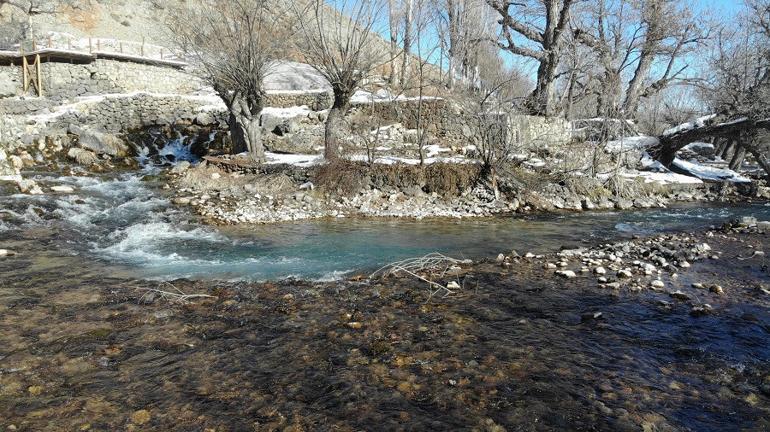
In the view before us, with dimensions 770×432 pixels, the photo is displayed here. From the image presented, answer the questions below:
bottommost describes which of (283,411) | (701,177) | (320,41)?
(283,411)

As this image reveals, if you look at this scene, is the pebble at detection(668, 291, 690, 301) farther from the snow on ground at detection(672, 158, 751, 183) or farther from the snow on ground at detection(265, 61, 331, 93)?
the snow on ground at detection(265, 61, 331, 93)

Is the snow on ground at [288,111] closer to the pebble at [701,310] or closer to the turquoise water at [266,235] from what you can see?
the turquoise water at [266,235]

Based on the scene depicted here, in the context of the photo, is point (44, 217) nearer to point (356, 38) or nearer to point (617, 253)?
point (356, 38)

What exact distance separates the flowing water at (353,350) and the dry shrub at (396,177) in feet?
19.7

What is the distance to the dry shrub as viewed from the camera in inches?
572

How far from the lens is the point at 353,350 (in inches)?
184

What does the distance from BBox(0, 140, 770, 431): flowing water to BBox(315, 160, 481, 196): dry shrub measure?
19.7 ft

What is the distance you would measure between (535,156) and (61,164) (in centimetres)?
1837

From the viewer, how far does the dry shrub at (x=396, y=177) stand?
572 inches

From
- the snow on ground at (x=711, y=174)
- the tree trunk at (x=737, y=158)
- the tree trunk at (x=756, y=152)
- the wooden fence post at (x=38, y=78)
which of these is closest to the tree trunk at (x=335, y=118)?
the snow on ground at (x=711, y=174)

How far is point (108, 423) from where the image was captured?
11.2 ft

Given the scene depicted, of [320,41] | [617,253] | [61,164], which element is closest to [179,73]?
[61,164]

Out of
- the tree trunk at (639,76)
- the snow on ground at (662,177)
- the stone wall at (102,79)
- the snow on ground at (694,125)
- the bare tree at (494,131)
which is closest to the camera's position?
the bare tree at (494,131)

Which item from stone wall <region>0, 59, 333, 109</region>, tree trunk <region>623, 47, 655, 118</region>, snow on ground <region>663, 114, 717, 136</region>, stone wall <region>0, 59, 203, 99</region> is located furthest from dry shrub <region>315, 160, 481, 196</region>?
stone wall <region>0, 59, 203, 99</region>
